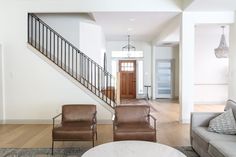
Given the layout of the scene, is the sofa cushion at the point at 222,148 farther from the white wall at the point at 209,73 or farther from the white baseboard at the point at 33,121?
the white wall at the point at 209,73

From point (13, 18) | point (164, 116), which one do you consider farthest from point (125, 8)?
point (164, 116)

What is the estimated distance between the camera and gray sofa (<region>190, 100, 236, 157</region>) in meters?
3.05

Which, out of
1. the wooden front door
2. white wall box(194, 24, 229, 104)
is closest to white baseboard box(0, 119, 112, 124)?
white wall box(194, 24, 229, 104)

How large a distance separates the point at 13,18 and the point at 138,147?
526 centimetres

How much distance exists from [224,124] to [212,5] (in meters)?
3.34

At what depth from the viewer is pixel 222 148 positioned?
120 inches

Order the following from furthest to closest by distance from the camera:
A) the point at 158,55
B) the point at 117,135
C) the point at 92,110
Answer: the point at 158,55 → the point at 92,110 → the point at 117,135

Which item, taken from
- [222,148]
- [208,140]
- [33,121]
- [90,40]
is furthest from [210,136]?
[90,40]

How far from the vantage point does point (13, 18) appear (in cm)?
667

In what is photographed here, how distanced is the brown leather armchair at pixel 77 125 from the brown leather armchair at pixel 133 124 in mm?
469

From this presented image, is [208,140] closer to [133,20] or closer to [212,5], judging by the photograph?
[212,5]

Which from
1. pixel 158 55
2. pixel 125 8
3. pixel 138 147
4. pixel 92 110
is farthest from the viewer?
pixel 158 55

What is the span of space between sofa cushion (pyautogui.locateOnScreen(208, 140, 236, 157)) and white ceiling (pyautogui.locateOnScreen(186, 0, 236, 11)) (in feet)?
11.6

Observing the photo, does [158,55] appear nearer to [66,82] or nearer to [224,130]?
[66,82]
